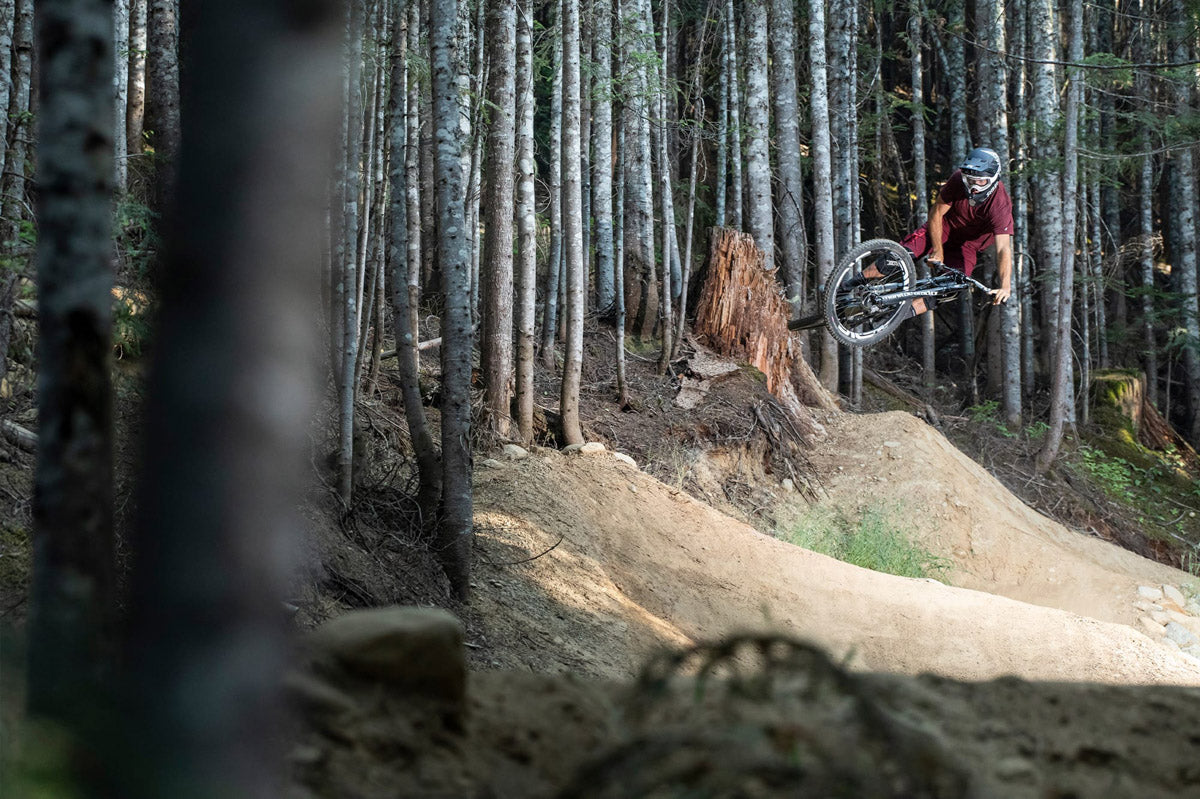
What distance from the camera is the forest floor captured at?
6.10ft

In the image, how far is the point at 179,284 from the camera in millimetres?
1580

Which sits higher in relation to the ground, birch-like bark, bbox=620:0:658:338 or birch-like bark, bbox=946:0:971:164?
birch-like bark, bbox=946:0:971:164

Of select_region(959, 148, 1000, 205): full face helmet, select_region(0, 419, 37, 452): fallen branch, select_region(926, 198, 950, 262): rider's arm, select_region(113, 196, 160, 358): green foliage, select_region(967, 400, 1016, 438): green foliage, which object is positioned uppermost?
select_region(959, 148, 1000, 205): full face helmet

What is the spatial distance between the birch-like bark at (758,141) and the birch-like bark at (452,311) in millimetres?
8867

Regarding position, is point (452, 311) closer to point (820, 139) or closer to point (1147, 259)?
point (820, 139)

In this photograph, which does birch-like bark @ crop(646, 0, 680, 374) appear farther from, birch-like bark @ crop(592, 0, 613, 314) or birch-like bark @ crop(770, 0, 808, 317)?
birch-like bark @ crop(770, 0, 808, 317)

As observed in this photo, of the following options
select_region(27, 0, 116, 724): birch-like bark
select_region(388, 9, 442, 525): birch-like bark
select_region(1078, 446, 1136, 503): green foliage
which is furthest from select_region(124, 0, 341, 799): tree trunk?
select_region(1078, 446, 1136, 503): green foliage

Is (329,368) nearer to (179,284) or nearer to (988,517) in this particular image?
(179,284)

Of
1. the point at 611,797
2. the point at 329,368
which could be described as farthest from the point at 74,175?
the point at 329,368

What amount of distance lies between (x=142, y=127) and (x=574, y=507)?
30.0ft

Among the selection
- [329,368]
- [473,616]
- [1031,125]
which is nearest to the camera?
[473,616]

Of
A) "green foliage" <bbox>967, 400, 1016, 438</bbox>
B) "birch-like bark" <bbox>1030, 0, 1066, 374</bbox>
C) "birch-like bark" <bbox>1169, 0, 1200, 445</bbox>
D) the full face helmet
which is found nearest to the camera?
the full face helmet

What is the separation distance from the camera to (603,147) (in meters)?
13.5

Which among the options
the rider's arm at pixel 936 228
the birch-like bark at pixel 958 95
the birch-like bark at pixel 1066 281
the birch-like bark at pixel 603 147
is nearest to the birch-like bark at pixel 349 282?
the birch-like bark at pixel 603 147
